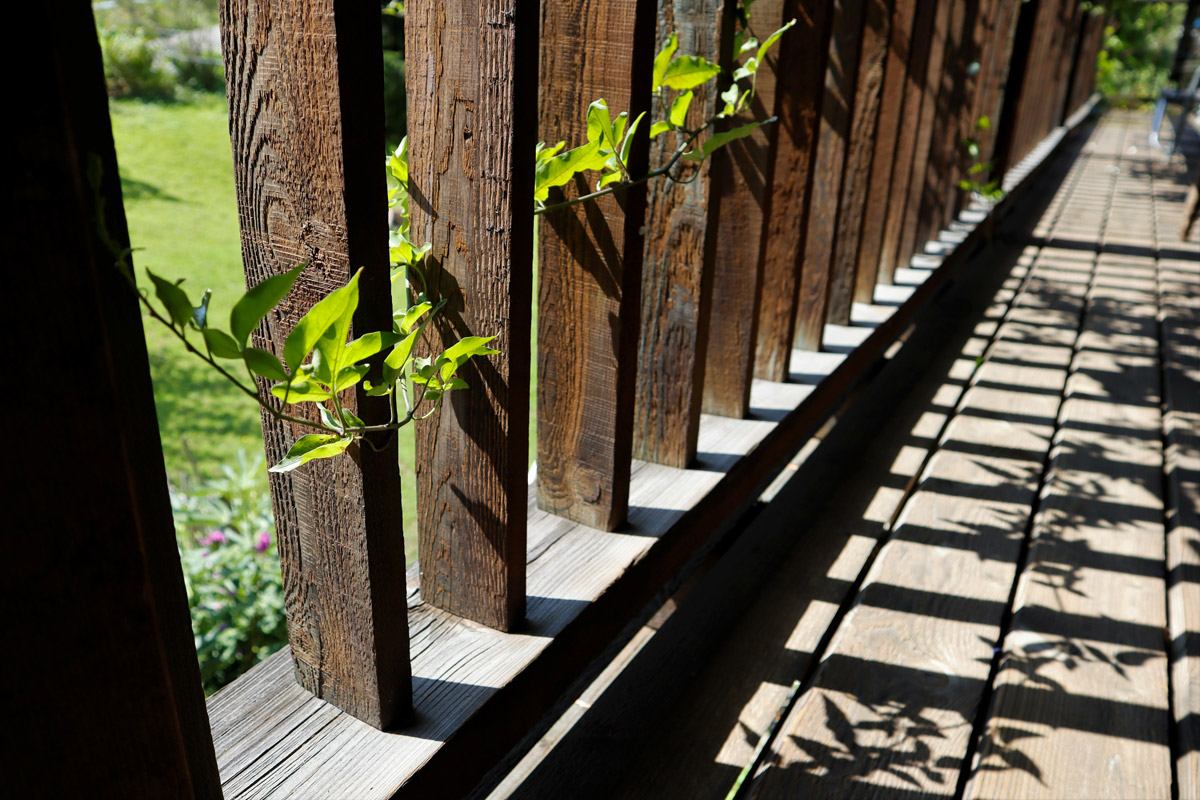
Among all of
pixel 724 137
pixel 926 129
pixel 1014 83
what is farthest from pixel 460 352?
pixel 1014 83

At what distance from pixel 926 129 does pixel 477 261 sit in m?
2.57

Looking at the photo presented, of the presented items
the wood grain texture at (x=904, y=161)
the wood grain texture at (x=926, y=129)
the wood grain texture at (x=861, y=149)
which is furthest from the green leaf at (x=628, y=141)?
the wood grain texture at (x=926, y=129)

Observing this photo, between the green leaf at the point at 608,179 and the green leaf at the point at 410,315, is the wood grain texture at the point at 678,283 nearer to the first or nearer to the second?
the green leaf at the point at 608,179

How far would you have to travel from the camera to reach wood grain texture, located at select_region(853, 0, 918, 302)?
233cm

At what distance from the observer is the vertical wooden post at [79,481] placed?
495mm

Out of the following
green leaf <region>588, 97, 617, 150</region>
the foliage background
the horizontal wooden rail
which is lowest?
the horizontal wooden rail

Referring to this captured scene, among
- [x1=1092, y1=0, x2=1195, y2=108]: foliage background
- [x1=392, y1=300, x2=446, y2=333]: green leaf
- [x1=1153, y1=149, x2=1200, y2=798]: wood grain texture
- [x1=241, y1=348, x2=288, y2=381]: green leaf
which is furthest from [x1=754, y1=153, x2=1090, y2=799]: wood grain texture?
[x1=1092, y1=0, x2=1195, y2=108]: foliage background

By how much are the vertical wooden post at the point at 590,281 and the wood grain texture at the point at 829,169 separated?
2.70 feet

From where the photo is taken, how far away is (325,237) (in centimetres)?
73

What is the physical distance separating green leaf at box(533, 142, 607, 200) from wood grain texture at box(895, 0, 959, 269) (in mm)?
1952

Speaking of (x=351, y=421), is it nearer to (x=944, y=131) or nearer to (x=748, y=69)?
(x=748, y=69)

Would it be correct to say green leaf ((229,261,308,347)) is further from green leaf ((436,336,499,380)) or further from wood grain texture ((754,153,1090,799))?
wood grain texture ((754,153,1090,799))

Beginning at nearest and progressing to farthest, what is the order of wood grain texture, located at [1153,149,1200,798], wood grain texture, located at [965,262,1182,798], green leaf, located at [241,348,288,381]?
1. green leaf, located at [241,348,288,381]
2. wood grain texture, located at [965,262,1182,798]
3. wood grain texture, located at [1153,149,1200,798]

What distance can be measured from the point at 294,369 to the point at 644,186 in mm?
606
